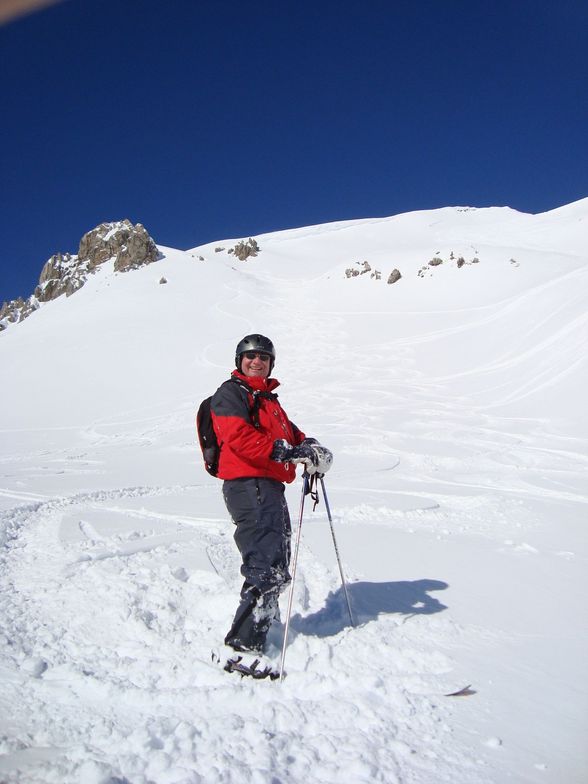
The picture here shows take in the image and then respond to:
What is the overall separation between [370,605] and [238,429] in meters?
1.80

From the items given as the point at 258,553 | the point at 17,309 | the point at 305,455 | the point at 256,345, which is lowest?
the point at 258,553

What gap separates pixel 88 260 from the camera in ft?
152

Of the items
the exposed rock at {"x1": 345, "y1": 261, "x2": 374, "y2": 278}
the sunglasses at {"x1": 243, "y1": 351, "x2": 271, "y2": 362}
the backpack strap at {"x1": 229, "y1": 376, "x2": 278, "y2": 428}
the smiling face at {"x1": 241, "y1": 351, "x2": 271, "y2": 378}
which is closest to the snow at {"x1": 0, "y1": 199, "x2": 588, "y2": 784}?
the backpack strap at {"x1": 229, "y1": 376, "x2": 278, "y2": 428}

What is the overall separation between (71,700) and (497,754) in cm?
210

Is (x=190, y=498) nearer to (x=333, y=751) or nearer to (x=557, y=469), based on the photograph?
(x=333, y=751)

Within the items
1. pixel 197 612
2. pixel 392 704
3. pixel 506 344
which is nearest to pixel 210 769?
pixel 392 704

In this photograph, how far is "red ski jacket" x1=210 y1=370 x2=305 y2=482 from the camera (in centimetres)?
327

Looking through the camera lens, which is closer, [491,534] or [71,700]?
[71,700]

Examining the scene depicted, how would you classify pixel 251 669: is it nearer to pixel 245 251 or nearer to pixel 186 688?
pixel 186 688

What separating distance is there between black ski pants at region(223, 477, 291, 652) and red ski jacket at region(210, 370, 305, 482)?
0.08 metres

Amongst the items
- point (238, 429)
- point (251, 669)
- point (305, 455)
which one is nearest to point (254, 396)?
point (238, 429)

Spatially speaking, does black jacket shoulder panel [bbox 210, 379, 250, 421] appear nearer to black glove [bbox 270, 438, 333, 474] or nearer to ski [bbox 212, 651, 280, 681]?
black glove [bbox 270, 438, 333, 474]

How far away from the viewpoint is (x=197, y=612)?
3758 millimetres

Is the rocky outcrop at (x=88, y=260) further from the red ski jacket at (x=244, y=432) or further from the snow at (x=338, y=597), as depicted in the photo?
the red ski jacket at (x=244, y=432)
